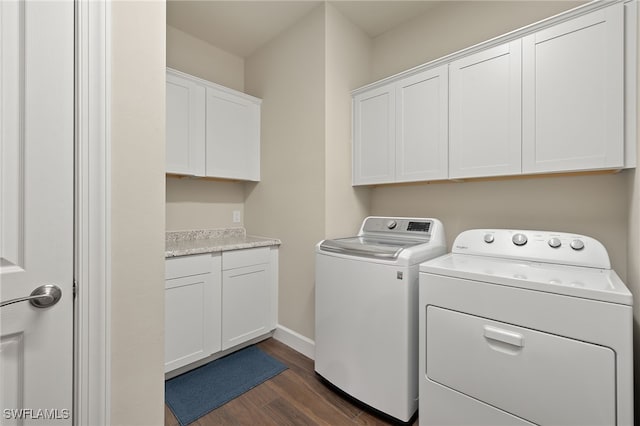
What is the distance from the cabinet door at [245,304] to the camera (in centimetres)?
218

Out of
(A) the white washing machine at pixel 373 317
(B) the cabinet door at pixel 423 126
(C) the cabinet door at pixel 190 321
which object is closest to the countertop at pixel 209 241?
(C) the cabinet door at pixel 190 321

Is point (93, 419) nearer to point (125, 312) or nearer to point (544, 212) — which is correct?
point (125, 312)

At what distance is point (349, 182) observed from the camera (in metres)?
2.34

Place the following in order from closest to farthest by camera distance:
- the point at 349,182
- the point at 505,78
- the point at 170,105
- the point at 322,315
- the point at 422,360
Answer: the point at 422,360 → the point at 505,78 → the point at 322,315 → the point at 170,105 → the point at 349,182

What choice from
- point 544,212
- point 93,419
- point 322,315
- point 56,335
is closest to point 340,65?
point 544,212

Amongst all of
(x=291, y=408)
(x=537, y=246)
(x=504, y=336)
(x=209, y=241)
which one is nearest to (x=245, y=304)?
(x=209, y=241)

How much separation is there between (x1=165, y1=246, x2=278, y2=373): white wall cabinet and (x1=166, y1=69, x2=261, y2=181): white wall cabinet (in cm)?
77

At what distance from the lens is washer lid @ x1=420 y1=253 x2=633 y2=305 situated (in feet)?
3.38

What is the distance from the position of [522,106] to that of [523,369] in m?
1.33

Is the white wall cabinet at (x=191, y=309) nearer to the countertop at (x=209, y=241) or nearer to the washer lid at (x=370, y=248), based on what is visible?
the countertop at (x=209, y=241)

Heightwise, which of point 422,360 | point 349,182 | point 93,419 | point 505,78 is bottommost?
point 422,360

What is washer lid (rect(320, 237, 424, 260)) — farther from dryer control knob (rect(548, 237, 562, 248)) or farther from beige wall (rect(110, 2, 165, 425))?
beige wall (rect(110, 2, 165, 425))

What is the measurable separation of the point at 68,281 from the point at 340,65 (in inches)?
86.7

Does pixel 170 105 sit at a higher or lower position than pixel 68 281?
higher
